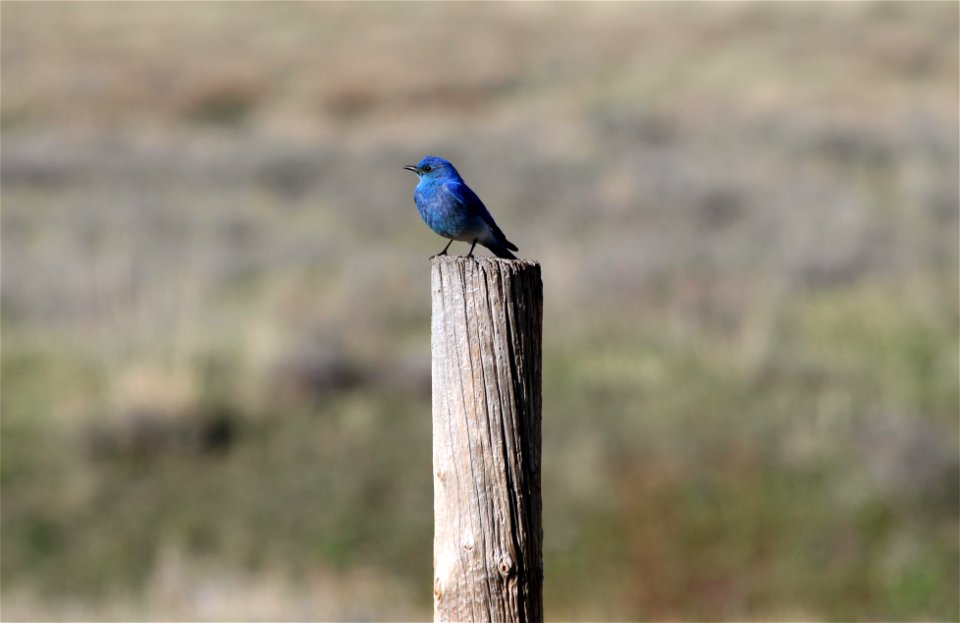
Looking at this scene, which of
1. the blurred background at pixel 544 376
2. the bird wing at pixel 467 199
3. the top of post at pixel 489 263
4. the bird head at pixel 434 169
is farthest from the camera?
the blurred background at pixel 544 376

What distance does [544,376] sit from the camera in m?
10.0

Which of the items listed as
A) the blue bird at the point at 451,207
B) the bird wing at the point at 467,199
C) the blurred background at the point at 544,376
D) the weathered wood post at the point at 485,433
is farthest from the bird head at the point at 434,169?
the blurred background at the point at 544,376

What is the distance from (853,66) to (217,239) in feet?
64.5

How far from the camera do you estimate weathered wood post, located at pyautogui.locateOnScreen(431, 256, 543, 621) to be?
2.69 metres

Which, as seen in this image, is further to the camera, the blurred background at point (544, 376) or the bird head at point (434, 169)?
the blurred background at point (544, 376)

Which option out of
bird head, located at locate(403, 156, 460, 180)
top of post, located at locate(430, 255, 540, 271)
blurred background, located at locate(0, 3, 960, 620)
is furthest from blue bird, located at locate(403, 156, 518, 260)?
blurred background, located at locate(0, 3, 960, 620)

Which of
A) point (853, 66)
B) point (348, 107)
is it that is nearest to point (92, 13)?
point (348, 107)

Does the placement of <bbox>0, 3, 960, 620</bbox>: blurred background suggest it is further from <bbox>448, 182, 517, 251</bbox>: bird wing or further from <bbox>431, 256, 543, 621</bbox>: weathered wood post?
<bbox>431, 256, 543, 621</bbox>: weathered wood post

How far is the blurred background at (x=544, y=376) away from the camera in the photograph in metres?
8.15

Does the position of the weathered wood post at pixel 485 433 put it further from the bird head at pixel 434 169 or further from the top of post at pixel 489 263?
the bird head at pixel 434 169

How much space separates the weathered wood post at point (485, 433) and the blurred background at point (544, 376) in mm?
4211

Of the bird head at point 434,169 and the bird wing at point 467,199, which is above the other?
the bird head at point 434,169

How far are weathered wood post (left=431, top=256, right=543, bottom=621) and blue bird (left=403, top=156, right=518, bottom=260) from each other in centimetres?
128

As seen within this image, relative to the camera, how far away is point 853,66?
29.0m
